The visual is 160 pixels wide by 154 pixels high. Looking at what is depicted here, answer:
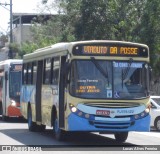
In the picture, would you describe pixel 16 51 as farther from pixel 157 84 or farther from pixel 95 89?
pixel 95 89

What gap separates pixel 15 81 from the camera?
1186 inches

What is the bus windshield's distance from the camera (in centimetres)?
1712

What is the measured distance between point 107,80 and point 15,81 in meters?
13.5

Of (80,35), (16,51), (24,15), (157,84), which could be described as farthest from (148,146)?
(24,15)

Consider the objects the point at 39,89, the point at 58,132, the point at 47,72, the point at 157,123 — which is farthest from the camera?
the point at 157,123

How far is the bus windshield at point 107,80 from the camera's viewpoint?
56.2 feet

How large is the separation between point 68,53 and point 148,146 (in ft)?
11.7

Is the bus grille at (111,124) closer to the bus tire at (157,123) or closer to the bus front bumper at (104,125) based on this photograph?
the bus front bumper at (104,125)

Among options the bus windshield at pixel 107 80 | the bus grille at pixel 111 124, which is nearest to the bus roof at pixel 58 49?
the bus windshield at pixel 107 80

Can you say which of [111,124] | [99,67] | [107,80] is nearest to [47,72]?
[99,67]

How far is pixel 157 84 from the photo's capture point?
38250 millimetres

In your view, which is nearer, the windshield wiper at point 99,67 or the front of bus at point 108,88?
the front of bus at point 108,88

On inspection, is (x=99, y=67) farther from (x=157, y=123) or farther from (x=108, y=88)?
(x=157, y=123)

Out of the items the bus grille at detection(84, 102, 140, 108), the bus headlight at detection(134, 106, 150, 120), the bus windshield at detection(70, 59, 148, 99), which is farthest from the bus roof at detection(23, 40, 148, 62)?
the bus headlight at detection(134, 106, 150, 120)
